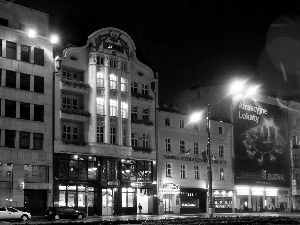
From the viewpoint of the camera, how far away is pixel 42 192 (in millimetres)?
64688

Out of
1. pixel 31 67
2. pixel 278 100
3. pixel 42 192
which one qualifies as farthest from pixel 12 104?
pixel 278 100

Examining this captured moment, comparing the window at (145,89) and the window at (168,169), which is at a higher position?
the window at (145,89)

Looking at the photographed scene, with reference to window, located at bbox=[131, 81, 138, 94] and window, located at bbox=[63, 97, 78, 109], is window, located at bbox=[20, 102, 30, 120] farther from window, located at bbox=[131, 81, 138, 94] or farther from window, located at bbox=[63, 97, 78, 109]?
window, located at bbox=[131, 81, 138, 94]

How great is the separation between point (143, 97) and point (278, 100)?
35511 mm

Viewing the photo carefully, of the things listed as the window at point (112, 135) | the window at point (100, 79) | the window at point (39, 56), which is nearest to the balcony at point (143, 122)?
the window at point (112, 135)

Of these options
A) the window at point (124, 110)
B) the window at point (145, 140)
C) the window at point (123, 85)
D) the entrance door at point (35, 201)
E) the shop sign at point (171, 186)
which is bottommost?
the entrance door at point (35, 201)

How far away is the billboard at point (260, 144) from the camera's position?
304ft

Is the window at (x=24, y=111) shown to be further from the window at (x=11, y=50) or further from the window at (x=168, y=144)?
the window at (x=168, y=144)

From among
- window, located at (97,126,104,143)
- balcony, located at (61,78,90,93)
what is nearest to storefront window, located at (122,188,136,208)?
window, located at (97,126,104,143)

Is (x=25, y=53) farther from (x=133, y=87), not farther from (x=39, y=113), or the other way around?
(x=133, y=87)

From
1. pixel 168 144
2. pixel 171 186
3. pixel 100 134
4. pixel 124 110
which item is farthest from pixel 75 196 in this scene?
pixel 168 144

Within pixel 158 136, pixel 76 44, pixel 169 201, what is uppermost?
pixel 76 44

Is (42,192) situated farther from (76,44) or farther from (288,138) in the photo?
(288,138)

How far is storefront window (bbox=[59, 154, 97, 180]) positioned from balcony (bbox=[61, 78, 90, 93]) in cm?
815
